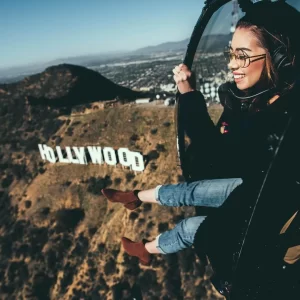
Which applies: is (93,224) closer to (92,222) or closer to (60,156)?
(92,222)

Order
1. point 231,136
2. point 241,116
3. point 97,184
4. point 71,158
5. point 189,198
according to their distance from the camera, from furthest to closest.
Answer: point 71,158
point 97,184
point 189,198
point 241,116
point 231,136

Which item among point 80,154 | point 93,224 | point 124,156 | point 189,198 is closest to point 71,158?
point 80,154

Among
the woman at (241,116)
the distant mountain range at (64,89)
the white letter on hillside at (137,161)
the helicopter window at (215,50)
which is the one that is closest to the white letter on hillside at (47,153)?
the white letter on hillside at (137,161)

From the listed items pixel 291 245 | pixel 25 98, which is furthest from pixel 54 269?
pixel 25 98

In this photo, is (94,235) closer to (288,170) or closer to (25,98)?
(288,170)

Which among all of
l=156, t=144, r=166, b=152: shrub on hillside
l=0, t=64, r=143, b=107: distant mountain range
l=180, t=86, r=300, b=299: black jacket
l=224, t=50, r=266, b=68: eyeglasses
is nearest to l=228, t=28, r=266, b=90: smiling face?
l=224, t=50, r=266, b=68: eyeglasses

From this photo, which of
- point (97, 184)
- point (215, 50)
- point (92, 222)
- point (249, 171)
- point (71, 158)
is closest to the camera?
point (249, 171)
